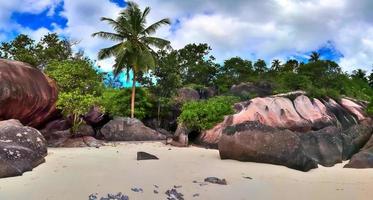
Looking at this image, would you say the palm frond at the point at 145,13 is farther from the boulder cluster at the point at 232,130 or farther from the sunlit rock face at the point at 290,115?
the sunlit rock face at the point at 290,115

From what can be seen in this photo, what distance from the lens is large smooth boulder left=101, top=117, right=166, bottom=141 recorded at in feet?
76.9

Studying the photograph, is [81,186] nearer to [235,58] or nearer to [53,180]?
[53,180]

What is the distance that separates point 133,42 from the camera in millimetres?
30688

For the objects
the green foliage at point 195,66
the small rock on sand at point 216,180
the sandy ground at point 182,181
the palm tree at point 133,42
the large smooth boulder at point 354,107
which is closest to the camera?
the sandy ground at point 182,181

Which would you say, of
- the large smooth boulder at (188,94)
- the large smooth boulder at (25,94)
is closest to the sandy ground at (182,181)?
the large smooth boulder at (25,94)

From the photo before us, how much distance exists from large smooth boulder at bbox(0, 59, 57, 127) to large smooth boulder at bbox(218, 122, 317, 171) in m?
10.4

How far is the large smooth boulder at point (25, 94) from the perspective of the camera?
17312 millimetres

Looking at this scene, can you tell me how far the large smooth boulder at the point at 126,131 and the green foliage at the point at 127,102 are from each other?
5569 millimetres

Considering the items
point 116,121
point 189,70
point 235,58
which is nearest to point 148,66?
point 116,121

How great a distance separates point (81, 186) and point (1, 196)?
142 cm

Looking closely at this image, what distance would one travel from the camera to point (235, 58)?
4606cm

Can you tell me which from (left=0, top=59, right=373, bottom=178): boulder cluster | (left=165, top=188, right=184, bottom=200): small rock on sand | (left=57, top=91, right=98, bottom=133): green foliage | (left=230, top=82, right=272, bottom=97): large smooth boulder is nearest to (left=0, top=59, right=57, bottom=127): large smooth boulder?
(left=0, top=59, right=373, bottom=178): boulder cluster

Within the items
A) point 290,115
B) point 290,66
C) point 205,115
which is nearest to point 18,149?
point 205,115

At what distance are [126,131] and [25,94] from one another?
716cm
